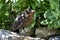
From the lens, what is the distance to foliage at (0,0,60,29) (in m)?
2.71

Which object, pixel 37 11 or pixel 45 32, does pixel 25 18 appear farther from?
pixel 45 32

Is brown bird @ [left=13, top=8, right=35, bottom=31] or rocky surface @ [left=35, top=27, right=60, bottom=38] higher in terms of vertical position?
brown bird @ [left=13, top=8, right=35, bottom=31]

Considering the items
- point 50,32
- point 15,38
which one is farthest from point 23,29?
point 50,32

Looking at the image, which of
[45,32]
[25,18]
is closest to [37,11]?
[25,18]

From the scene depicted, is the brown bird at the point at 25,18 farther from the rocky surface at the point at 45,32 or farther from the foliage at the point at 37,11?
the rocky surface at the point at 45,32

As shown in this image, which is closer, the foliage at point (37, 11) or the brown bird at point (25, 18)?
the foliage at point (37, 11)

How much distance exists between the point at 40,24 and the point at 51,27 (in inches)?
11.4

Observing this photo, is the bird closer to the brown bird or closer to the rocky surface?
the brown bird

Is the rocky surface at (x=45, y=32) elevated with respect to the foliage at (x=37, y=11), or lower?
lower

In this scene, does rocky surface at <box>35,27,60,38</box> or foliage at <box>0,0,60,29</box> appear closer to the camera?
foliage at <box>0,0,60,29</box>

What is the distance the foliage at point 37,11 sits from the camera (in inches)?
107

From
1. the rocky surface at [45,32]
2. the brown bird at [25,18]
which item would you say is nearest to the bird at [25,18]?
the brown bird at [25,18]

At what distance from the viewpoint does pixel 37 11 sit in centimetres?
302

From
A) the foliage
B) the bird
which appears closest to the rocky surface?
the foliage
